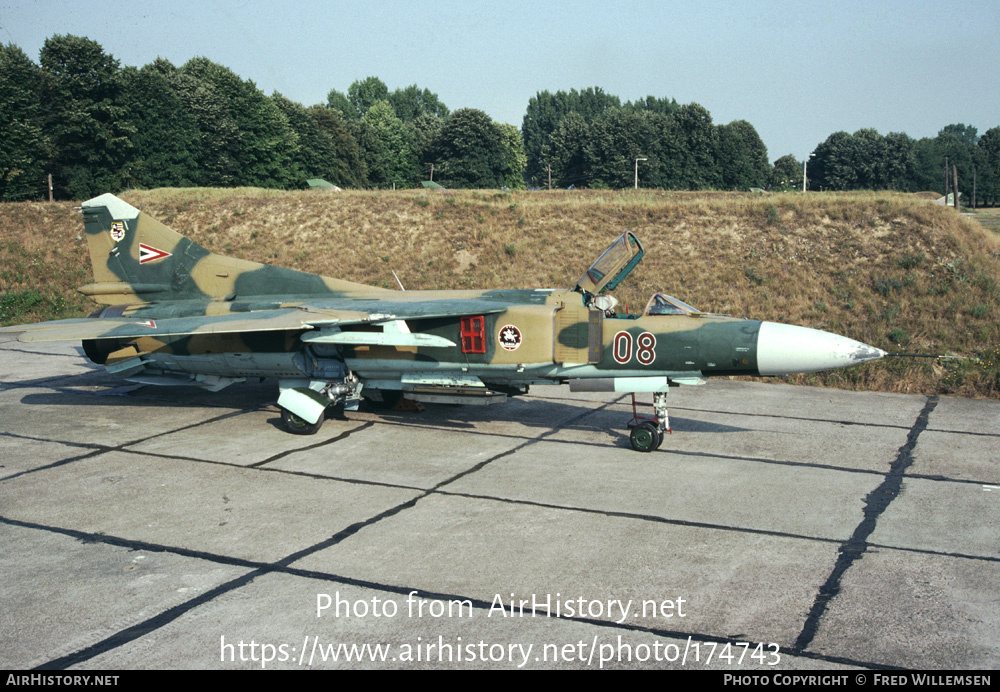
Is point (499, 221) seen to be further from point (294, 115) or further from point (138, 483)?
point (294, 115)

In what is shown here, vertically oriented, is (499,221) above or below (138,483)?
above

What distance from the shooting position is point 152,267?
557 inches

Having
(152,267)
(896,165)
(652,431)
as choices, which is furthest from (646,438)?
(896,165)

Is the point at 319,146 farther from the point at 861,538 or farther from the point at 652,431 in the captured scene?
the point at 861,538

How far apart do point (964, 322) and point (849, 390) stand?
4.89 meters

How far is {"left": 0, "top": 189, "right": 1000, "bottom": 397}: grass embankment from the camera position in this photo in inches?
764

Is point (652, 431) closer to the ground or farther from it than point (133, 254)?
closer to the ground

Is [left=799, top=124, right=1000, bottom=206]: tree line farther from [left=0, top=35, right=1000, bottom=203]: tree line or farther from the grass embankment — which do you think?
the grass embankment

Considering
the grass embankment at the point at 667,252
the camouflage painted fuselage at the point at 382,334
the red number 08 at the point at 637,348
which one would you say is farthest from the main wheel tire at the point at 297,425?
the grass embankment at the point at 667,252

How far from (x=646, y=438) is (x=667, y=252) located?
14739 millimetres

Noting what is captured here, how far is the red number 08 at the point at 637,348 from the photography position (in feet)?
37.1

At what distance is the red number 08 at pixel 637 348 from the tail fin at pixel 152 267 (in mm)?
5050
